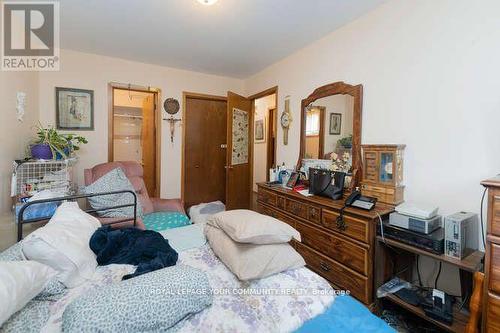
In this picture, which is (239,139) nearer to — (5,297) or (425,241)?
(425,241)

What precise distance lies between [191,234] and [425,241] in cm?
150

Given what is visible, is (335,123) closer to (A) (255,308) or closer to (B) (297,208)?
(B) (297,208)

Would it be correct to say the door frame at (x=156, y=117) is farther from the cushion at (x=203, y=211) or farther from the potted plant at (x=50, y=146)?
the potted plant at (x=50, y=146)

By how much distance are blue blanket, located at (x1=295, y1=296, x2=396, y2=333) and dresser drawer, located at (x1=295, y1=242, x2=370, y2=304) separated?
0.79 metres

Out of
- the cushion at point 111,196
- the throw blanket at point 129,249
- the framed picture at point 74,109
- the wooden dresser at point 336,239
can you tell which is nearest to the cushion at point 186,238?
the throw blanket at point 129,249

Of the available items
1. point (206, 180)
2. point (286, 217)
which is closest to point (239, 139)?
point (206, 180)

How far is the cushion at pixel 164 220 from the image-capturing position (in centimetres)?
235

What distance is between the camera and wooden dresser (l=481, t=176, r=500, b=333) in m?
1.07

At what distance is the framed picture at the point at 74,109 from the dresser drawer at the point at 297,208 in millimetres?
2705

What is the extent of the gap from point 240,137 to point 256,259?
2826mm

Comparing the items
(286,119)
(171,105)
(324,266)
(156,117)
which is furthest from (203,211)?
(324,266)

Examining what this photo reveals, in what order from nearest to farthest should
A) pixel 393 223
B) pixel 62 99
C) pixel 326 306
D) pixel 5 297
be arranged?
pixel 5 297, pixel 326 306, pixel 393 223, pixel 62 99

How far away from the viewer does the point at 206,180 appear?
3939 mm

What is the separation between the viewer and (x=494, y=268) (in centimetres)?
108
